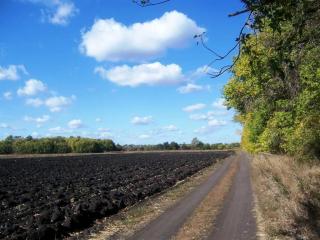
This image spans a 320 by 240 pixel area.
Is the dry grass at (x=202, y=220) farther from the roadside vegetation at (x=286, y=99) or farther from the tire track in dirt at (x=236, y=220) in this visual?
the roadside vegetation at (x=286, y=99)

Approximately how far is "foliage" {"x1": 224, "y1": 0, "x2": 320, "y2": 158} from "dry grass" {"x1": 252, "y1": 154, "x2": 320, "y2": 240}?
2335 mm

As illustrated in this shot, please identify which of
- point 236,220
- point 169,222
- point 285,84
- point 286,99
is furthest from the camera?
point 286,99

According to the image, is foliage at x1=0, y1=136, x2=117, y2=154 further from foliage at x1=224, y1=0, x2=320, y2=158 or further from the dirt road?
the dirt road

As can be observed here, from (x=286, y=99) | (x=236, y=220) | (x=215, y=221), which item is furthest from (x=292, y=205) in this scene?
(x=286, y=99)

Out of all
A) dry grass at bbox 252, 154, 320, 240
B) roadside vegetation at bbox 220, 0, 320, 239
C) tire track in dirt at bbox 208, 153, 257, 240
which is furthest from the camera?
tire track in dirt at bbox 208, 153, 257, 240

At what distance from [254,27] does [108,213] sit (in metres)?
13.2

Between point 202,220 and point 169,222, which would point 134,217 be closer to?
point 169,222

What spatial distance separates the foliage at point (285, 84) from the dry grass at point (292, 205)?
2.34 meters

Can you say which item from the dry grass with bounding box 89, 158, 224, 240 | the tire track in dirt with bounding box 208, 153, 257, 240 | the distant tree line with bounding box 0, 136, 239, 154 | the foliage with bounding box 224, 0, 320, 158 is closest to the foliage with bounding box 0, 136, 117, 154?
the distant tree line with bounding box 0, 136, 239, 154

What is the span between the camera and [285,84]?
25547 millimetres

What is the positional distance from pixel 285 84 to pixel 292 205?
1052 cm

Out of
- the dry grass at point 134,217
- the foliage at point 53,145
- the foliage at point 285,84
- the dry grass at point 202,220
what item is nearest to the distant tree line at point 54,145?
the foliage at point 53,145

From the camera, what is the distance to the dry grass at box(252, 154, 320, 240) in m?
13.5

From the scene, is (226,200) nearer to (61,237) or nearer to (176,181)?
(61,237)
